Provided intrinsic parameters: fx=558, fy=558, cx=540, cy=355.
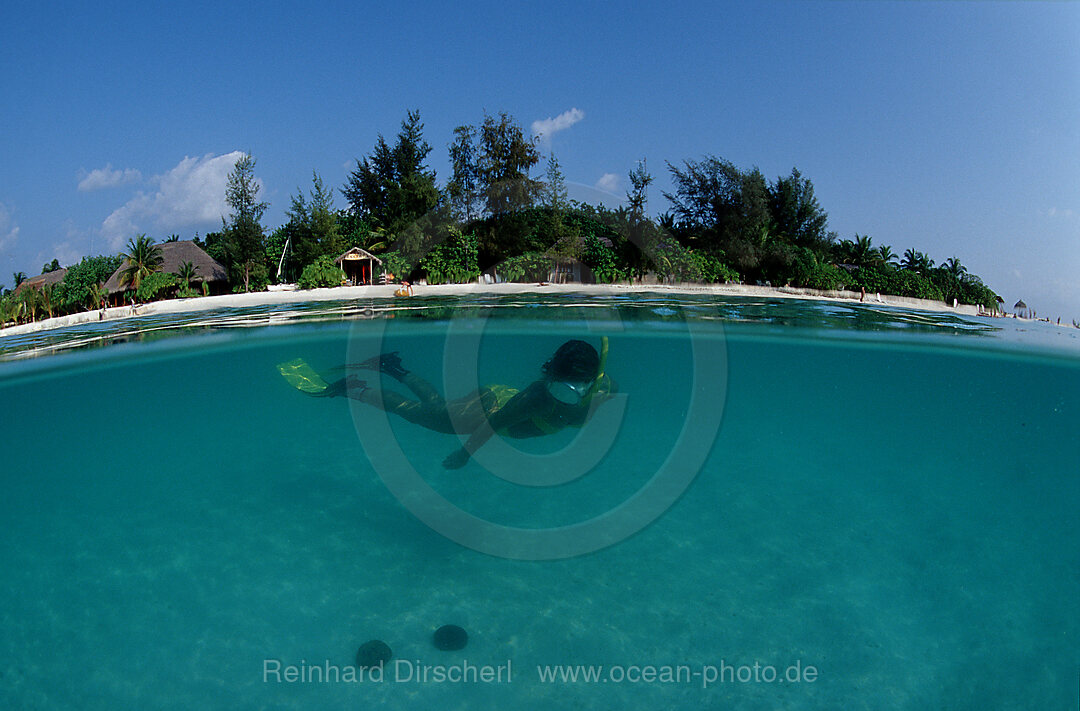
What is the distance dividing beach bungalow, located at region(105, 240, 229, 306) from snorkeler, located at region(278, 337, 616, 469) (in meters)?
30.1

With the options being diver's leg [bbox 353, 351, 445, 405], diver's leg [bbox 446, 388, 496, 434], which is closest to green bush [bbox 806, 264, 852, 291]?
diver's leg [bbox 353, 351, 445, 405]

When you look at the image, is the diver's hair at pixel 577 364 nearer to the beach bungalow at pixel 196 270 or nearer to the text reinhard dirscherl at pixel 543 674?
the text reinhard dirscherl at pixel 543 674

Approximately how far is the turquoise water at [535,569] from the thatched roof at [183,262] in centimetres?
1351

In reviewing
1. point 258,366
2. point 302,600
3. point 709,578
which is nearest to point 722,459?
point 709,578

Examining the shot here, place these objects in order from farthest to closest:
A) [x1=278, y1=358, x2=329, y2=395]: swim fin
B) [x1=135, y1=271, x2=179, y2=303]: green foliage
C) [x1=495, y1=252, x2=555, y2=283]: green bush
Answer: [x1=495, y1=252, x2=555, y2=283]: green bush < [x1=135, y1=271, x2=179, y2=303]: green foliage < [x1=278, y1=358, x2=329, y2=395]: swim fin

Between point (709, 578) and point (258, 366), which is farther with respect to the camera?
point (258, 366)

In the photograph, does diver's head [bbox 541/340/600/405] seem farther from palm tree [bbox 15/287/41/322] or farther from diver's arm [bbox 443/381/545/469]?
palm tree [bbox 15/287/41/322]

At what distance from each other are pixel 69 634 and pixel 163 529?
7.63 ft

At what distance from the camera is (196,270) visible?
101ft

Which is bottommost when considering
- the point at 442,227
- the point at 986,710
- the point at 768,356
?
the point at 986,710

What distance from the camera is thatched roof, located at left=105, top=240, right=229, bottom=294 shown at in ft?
97.0

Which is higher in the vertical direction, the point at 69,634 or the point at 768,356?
the point at 768,356

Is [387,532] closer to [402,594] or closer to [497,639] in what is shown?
[402,594]

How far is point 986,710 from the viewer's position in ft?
14.9
